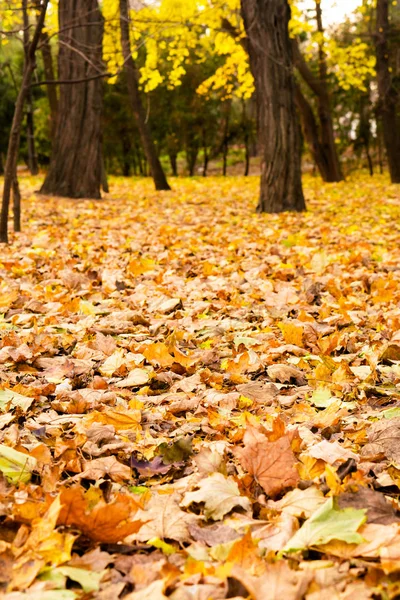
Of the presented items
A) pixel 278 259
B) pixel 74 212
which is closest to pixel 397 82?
pixel 74 212

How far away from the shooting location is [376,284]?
4316mm

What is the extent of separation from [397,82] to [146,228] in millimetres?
13742

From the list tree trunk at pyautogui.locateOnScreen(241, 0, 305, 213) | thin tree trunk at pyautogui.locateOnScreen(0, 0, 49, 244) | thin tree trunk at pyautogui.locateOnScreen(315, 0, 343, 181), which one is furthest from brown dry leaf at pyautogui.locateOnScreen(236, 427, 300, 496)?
thin tree trunk at pyautogui.locateOnScreen(315, 0, 343, 181)

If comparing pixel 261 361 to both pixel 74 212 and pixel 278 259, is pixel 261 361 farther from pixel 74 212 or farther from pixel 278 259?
pixel 74 212

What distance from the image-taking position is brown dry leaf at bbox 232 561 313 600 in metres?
1.18

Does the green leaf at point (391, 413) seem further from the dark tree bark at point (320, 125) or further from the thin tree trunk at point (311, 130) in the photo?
the dark tree bark at point (320, 125)

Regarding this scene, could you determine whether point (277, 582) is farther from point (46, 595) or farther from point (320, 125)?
point (320, 125)

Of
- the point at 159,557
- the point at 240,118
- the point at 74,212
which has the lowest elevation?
the point at 159,557

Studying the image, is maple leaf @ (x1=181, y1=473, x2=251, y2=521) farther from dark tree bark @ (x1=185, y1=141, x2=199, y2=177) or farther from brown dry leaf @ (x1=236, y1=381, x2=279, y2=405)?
dark tree bark @ (x1=185, y1=141, x2=199, y2=177)

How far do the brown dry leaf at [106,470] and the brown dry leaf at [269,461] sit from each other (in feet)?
1.08

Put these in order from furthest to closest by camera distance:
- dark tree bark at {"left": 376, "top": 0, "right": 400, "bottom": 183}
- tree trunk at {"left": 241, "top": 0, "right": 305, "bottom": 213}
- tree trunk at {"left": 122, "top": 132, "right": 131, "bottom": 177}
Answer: tree trunk at {"left": 122, "top": 132, "right": 131, "bottom": 177}
dark tree bark at {"left": 376, "top": 0, "right": 400, "bottom": 183}
tree trunk at {"left": 241, "top": 0, "right": 305, "bottom": 213}

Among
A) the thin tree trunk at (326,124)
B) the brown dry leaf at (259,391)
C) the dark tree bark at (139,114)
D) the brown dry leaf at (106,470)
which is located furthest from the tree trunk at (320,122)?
the brown dry leaf at (106,470)

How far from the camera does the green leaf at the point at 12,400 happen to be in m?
2.23

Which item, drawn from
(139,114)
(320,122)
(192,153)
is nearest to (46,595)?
(139,114)
